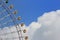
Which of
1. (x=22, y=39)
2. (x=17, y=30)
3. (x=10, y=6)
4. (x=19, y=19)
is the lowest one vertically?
(x=22, y=39)

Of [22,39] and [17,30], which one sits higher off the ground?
[17,30]

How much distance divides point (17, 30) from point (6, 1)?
198 inches

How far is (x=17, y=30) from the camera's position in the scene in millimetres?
25094

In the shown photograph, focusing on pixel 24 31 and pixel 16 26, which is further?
pixel 24 31

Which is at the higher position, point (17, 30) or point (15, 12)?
point (15, 12)

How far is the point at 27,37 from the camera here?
85.7 feet

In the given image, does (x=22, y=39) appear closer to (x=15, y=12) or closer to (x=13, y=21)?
(x=13, y=21)

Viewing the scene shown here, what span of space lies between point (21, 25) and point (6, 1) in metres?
4.81

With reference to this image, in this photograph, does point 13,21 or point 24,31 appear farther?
point 24,31

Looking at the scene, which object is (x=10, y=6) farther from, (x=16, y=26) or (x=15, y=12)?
(x=16, y=26)

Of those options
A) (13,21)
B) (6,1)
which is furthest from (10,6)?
(13,21)

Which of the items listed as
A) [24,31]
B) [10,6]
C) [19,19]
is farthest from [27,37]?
[10,6]

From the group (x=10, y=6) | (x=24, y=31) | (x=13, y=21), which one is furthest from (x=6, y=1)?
(x=24, y=31)

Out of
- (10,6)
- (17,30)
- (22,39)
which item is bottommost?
(22,39)
